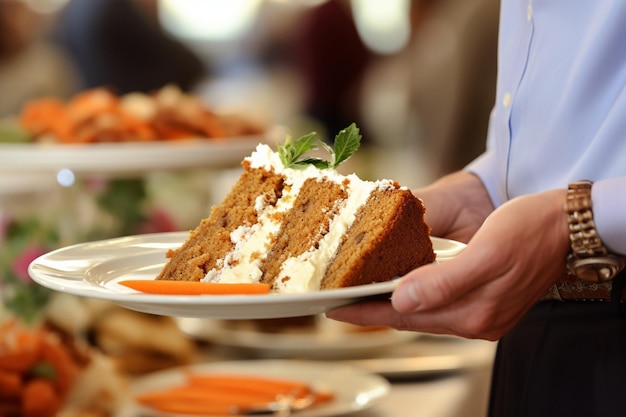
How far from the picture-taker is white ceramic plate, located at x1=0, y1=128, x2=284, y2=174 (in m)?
2.78

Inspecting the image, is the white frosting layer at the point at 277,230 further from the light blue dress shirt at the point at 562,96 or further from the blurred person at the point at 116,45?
the blurred person at the point at 116,45

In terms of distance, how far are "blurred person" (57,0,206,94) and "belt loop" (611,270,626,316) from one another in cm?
646

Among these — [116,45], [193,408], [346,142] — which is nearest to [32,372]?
[193,408]

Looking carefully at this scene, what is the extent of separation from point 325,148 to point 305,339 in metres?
1.87

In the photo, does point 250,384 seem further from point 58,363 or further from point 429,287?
point 429,287

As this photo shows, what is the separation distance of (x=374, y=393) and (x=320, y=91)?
5.55m

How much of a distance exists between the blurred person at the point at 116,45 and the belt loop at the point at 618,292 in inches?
254

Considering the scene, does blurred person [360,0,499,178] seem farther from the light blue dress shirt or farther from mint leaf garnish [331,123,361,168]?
mint leaf garnish [331,123,361,168]

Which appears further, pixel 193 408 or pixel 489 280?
pixel 193 408

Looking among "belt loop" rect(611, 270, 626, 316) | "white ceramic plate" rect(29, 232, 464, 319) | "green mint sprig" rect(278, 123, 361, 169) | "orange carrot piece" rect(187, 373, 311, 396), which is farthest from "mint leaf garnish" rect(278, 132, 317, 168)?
"orange carrot piece" rect(187, 373, 311, 396)

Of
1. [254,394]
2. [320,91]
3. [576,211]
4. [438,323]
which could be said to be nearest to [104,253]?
[438,323]

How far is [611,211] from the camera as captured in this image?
139 cm

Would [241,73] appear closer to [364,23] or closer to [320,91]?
[364,23]

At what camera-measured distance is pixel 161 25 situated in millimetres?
8422
